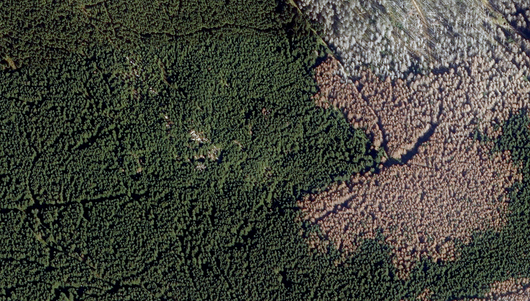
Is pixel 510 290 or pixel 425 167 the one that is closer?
pixel 510 290

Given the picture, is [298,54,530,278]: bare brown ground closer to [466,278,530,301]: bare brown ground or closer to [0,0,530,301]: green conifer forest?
[0,0,530,301]: green conifer forest

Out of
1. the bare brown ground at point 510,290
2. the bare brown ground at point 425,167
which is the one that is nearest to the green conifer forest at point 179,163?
the bare brown ground at point 510,290

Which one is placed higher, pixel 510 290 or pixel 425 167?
pixel 425 167

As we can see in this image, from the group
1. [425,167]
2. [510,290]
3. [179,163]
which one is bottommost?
[179,163]

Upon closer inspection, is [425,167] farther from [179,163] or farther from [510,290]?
[179,163]

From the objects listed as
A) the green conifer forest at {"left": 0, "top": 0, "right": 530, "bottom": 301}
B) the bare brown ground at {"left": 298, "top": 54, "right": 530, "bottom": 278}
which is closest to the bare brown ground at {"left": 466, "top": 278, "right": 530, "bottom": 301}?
the green conifer forest at {"left": 0, "top": 0, "right": 530, "bottom": 301}

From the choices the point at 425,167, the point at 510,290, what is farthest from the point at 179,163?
the point at 510,290

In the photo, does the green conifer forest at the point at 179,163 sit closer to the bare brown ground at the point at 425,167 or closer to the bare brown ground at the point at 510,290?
the bare brown ground at the point at 510,290

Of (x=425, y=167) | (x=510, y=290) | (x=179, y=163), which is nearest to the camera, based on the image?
(x=179, y=163)
